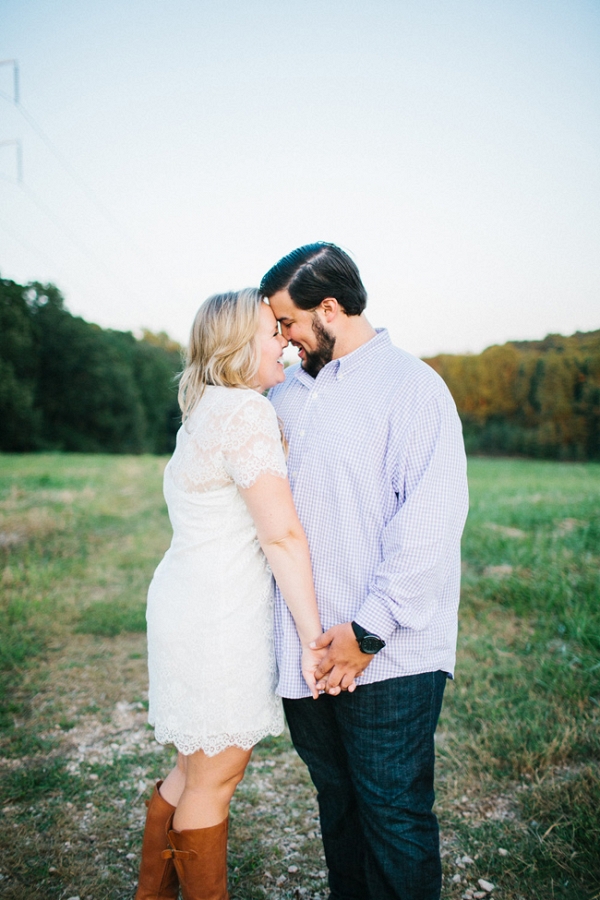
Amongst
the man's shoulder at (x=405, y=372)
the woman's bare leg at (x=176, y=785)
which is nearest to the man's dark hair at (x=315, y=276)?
the man's shoulder at (x=405, y=372)

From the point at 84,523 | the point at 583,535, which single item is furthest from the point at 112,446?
the point at 583,535

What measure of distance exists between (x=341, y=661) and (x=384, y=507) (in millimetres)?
487

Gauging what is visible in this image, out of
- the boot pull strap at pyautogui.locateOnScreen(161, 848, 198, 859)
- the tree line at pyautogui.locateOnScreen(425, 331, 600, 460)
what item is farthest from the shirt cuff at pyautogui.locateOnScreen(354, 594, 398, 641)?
the tree line at pyautogui.locateOnScreen(425, 331, 600, 460)

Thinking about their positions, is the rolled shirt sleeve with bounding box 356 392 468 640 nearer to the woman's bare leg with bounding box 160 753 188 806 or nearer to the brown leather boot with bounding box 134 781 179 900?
the woman's bare leg with bounding box 160 753 188 806

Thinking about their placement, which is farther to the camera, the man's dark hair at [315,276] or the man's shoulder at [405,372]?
the man's dark hair at [315,276]

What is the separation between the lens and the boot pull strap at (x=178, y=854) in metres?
1.88

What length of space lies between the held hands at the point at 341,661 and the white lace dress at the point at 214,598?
239mm

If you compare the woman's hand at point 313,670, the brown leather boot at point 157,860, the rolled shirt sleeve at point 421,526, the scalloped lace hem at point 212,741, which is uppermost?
the rolled shirt sleeve at point 421,526

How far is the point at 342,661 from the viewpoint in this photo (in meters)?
1.76

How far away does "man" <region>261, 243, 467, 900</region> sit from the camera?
176 centimetres

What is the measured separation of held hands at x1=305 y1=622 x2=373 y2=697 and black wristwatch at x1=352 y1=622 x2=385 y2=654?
17mm

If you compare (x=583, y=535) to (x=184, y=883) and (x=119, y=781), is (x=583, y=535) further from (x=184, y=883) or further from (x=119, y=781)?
(x=184, y=883)

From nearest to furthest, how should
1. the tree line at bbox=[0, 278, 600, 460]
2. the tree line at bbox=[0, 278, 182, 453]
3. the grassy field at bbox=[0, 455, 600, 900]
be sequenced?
the grassy field at bbox=[0, 455, 600, 900] < the tree line at bbox=[0, 278, 600, 460] < the tree line at bbox=[0, 278, 182, 453]

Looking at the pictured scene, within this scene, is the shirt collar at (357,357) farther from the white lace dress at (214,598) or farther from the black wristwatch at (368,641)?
the black wristwatch at (368,641)
